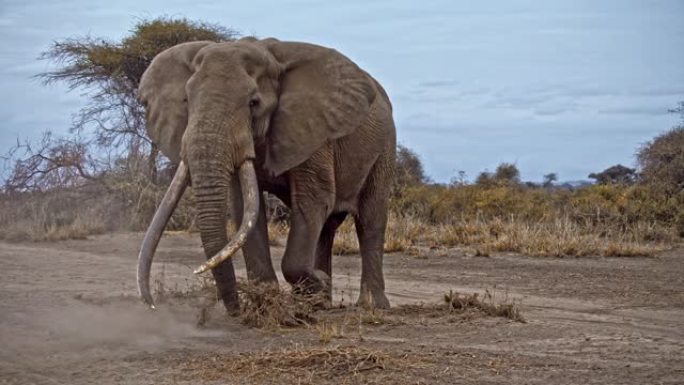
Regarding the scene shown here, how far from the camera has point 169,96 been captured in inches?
363

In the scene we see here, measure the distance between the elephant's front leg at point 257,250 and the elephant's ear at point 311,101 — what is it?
42cm

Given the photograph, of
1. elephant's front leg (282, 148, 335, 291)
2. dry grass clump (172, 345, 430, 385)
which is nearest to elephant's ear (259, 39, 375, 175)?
elephant's front leg (282, 148, 335, 291)

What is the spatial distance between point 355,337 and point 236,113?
190 centimetres

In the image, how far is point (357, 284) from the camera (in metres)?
13.1

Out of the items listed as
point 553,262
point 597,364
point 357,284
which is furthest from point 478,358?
point 553,262

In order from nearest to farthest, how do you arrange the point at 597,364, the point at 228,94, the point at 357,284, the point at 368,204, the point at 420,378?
the point at 420,378
the point at 597,364
the point at 228,94
the point at 368,204
the point at 357,284

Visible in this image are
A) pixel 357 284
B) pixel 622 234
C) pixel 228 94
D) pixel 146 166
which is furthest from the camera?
pixel 146 166

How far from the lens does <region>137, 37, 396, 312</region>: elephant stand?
854 centimetres

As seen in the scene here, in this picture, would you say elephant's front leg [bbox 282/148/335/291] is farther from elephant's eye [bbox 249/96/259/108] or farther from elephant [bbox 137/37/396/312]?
elephant's eye [bbox 249/96/259/108]

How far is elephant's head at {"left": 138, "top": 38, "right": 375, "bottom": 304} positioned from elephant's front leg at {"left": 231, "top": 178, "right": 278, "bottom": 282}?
41 cm

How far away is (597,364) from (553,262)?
817 cm

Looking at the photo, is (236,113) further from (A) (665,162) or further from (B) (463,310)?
(A) (665,162)

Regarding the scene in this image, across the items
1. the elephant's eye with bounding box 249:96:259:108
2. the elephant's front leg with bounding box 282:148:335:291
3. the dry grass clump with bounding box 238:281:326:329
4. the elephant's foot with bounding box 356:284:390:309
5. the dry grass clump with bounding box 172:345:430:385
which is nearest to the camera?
the dry grass clump with bounding box 172:345:430:385

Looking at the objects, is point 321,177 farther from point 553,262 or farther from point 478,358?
point 553,262
